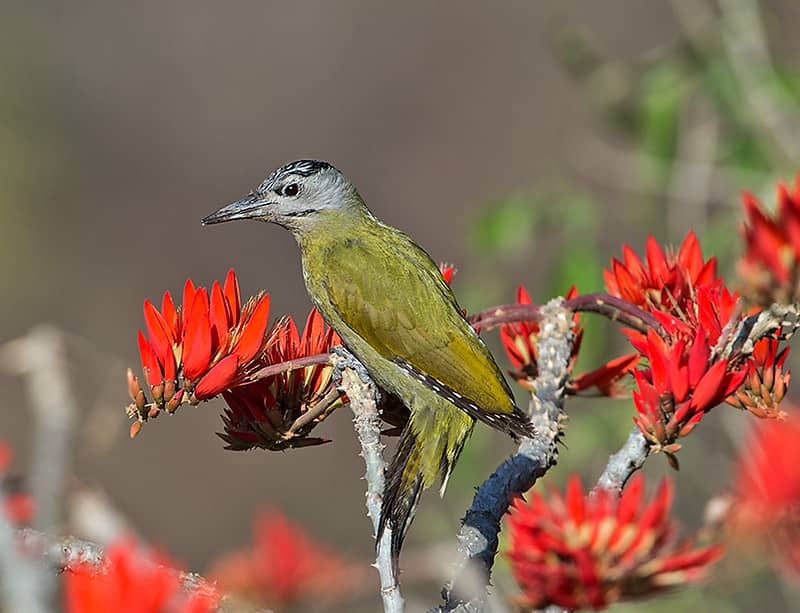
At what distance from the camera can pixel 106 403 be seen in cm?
204

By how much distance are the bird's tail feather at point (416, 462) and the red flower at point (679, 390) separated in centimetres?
39

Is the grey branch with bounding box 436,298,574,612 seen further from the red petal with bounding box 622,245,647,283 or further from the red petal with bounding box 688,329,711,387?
the red petal with bounding box 688,329,711,387

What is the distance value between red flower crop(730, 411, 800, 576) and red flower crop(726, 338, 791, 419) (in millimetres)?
78

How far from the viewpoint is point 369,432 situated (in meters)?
1.72

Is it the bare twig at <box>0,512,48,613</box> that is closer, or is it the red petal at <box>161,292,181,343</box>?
the bare twig at <box>0,512,48,613</box>

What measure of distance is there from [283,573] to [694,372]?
1017mm

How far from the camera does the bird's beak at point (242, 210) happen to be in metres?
2.72

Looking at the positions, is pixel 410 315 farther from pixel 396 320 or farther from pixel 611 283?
pixel 611 283

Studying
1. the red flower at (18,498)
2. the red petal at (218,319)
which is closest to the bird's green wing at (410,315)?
the red petal at (218,319)

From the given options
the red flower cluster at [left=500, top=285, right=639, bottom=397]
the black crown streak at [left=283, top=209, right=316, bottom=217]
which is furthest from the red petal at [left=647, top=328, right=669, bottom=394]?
the black crown streak at [left=283, top=209, right=316, bottom=217]

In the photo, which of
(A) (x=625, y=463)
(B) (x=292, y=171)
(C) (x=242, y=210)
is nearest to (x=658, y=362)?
(A) (x=625, y=463)

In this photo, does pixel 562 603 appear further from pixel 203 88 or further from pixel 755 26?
pixel 203 88

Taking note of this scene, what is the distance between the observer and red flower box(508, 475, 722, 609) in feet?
4.43

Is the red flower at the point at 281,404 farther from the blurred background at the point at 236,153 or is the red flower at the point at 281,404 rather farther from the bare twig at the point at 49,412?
the blurred background at the point at 236,153
